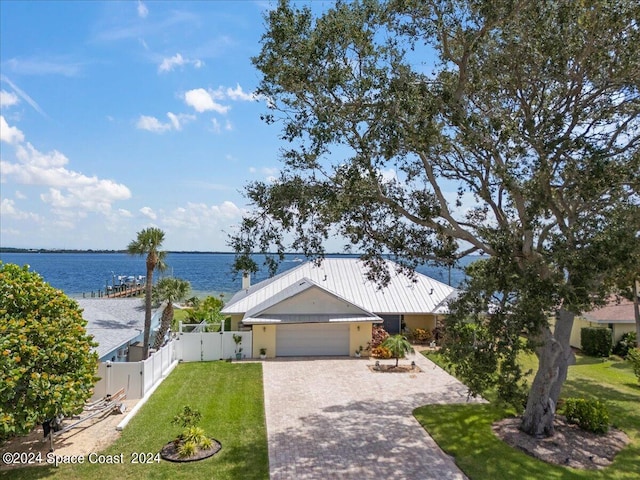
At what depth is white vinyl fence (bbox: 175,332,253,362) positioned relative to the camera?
2405 centimetres

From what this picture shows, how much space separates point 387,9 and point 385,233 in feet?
22.0

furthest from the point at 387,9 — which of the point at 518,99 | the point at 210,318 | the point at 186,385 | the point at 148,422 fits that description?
the point at 210,318

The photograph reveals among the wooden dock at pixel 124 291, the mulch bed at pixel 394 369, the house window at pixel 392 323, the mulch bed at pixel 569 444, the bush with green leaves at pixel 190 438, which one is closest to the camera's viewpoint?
the bush with green leaves at pixel 190 438

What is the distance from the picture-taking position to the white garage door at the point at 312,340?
25.5 metres

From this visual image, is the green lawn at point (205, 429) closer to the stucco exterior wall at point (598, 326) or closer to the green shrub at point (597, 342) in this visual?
the green shrub at point (597, 342)

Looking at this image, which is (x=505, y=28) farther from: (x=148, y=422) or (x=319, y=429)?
(x=148, y=422)

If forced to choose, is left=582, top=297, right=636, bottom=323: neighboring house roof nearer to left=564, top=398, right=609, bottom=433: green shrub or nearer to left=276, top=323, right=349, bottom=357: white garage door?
left=564, top=398, right=609, bottom=433: green shrub

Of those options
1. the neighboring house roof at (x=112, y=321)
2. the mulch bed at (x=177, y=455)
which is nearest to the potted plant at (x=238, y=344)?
the neighboring house roof at (x=112, y=321)

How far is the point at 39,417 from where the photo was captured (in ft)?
33.9

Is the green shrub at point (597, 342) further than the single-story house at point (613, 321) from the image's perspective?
No

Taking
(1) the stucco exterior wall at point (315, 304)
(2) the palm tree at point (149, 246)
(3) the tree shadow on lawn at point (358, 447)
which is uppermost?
(2) the palm tree at point (149, 246)

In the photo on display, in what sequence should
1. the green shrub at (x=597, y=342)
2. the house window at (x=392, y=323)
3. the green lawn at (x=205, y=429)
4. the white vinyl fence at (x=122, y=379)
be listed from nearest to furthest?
the green lawn at (x=205, y=429) → the white vinyl fence at (x=122, y=379) → the green shrub at (x=597, y=342) → the house window at (x=392, y=323)

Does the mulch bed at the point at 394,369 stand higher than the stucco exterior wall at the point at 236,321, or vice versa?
the stucco exterior wall at the point at 236,321

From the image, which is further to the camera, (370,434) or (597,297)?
(370,434)
